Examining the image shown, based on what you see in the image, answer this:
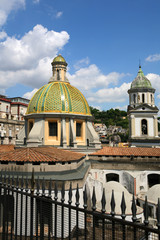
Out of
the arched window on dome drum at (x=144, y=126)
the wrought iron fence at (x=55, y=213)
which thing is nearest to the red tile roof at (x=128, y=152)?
the arched window on dome drum at (x=144, y=126)

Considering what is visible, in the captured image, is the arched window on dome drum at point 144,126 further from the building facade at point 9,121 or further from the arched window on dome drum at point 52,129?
the building facade at point 9,121

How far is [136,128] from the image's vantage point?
28.8m

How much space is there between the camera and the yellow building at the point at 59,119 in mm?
22656

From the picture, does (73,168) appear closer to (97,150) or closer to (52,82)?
(97,150)

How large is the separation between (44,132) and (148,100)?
55.2 feet

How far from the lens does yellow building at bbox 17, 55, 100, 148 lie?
892 inches

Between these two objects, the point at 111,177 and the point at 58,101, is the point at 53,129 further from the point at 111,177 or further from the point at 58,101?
the point at 111,177

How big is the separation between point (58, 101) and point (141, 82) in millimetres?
14857

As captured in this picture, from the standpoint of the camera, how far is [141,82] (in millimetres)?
31812

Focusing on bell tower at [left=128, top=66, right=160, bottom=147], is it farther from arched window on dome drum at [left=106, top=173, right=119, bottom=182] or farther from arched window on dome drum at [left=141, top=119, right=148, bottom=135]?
arched window on dome drum at [left=106, top=173, right=119, bottom=182]

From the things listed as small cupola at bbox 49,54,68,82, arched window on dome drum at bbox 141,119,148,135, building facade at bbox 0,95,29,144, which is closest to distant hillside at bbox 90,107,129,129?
building facade at bbox 0,95,29,144

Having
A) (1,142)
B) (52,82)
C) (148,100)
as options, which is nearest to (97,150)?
(52,82)

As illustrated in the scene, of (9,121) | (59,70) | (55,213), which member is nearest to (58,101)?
(59,70)

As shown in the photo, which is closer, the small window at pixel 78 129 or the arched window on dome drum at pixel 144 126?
the small window at pixel 78 129
